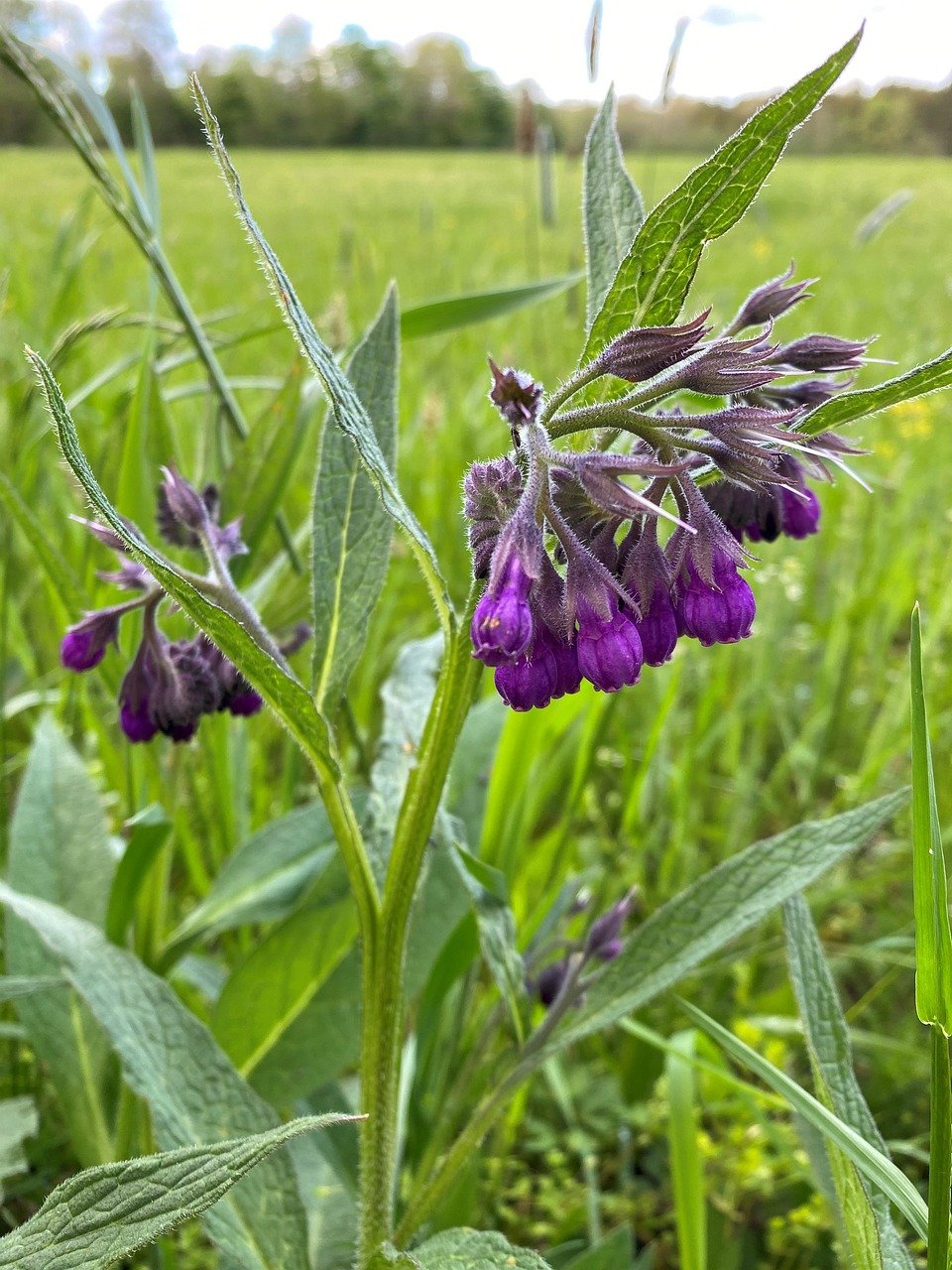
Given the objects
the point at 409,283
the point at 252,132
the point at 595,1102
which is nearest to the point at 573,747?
the point at 595,1102

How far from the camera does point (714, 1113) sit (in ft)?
6.94

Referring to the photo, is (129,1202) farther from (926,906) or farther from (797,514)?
(797,514)

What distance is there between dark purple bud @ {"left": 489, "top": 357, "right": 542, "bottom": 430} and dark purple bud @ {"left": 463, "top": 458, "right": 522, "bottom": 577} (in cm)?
7

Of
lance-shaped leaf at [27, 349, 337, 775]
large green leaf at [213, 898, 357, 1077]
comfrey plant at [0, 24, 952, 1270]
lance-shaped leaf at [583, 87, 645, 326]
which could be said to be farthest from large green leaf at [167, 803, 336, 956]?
lance-shaped leaf at [583, 87, 645, 326]

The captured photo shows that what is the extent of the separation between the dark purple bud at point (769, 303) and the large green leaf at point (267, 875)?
100 centimetres

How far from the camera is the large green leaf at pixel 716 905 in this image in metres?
1.33

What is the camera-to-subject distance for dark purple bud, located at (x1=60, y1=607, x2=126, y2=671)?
150 cm

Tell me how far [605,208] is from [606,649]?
62cm

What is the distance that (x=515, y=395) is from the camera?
1.00 meters

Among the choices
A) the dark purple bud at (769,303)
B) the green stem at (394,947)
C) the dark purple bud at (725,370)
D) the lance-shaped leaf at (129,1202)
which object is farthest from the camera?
the dark purple bud at (769,303)

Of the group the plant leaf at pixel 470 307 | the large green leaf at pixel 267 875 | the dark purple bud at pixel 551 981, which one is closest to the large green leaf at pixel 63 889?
the large green leaf at pixel 267 875

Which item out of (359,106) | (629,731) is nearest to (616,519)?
(629,731)

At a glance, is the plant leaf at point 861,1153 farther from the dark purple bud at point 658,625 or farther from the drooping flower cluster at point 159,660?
the drooping flower cluster at point 159,660

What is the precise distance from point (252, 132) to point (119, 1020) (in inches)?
1743
